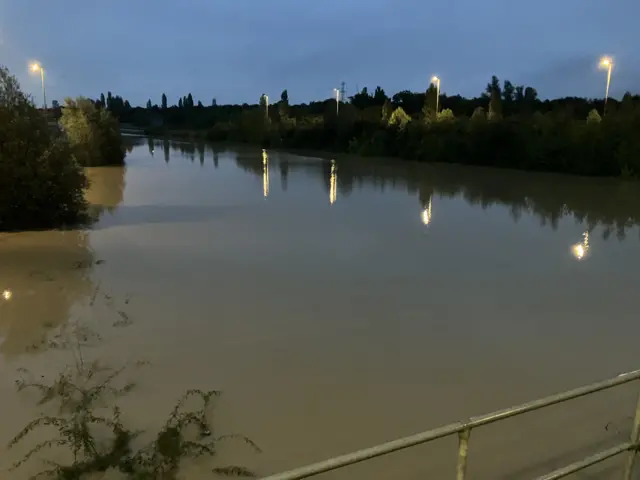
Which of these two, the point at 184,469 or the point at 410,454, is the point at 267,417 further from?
the point at 410,454

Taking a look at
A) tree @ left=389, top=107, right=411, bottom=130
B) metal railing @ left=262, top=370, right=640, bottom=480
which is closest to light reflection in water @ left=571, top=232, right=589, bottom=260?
metal railing @ left=262, top=370, right=640, bottom=480

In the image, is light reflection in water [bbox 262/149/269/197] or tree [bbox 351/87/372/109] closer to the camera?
light reflection in water [bbox 262/149/269/197]

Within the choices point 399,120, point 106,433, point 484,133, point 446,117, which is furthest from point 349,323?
point 399,120

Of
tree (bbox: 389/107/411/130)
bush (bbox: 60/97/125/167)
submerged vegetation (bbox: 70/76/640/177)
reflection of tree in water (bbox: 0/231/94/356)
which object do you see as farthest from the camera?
tree (bbox: 389/107/411/130)

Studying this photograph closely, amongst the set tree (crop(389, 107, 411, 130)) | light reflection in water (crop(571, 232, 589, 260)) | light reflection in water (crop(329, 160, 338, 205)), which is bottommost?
light reflection in water (crop(571, 232, 589, 260))

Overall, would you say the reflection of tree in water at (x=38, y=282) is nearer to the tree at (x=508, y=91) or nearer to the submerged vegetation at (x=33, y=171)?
Answer: the submerged vegetation at (x=33, y=171)

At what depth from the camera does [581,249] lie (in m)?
12.6

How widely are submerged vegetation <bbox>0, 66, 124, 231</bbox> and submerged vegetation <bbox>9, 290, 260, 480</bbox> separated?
345 inches

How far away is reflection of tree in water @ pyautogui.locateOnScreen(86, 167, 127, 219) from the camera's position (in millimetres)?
18033

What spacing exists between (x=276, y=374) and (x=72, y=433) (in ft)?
7.24

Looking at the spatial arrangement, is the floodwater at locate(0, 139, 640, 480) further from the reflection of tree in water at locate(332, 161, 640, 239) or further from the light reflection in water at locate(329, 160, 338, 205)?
the light reflection in water at locate(329, 160, 338, 205)

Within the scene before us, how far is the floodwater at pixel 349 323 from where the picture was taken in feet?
17.0

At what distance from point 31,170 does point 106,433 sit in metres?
10.3

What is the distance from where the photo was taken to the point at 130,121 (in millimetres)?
121250
